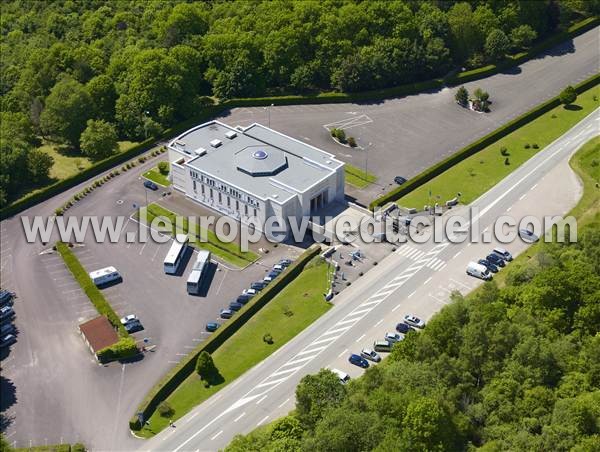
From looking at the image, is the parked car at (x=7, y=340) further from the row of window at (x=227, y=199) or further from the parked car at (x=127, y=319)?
the row of window at (x=227, y=199)

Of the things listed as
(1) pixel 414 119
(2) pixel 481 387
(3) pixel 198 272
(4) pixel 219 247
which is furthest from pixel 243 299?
(1) pixel 414 119

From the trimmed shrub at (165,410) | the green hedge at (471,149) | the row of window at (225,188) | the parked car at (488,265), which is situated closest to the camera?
the trimmed shrub at (165,410)

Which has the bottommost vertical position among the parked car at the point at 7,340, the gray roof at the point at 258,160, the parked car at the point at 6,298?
the parked car at the point at 7,340

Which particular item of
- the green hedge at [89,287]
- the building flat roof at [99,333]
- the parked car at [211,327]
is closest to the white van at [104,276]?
the green hedge at [89,287]

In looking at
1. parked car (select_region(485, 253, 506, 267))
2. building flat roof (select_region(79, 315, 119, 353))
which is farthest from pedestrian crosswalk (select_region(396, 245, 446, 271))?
building flat roof (select_region(79, 315, 119, 353))

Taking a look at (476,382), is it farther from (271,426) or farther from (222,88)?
(222,88)

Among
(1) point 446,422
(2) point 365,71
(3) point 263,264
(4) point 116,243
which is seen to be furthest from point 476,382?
(2) point 365,71
